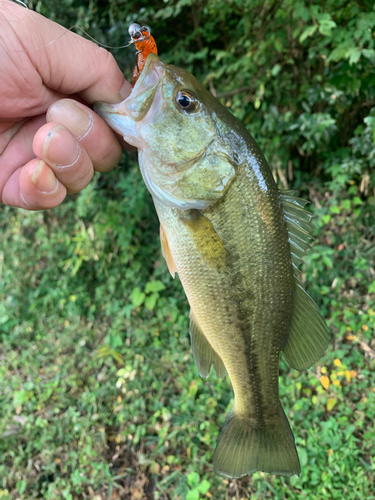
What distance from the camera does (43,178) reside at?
127 cm

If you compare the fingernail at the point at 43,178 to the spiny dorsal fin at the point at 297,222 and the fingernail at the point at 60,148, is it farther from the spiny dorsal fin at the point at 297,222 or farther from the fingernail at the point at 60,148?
the spiny dorsal fin at the point at 297,222

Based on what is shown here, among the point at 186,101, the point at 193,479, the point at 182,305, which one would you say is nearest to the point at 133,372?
the point at 182,305

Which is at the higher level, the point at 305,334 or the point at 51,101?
the point at 51,101

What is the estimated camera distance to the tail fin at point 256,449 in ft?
4.42

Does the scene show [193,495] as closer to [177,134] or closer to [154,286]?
[154,286]

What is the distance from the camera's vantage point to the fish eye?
45.6 inches

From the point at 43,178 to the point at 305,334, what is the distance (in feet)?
4.31

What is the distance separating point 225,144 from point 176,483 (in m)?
2.50

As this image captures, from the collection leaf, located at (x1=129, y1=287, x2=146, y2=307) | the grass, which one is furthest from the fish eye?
leaf, located at (x1=129, y1=287, x2=146, y2=307)

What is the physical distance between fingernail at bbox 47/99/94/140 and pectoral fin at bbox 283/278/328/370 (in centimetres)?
112

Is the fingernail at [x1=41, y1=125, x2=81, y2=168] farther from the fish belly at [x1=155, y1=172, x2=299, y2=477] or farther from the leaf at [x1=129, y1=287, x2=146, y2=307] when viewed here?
the leaf at [x1=129, y1=287, x2=146, y2=307]

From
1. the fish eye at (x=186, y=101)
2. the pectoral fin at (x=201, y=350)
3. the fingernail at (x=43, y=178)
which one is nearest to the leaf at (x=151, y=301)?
the pectoral fin at (x=201, y=350)

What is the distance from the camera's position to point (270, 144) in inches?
117

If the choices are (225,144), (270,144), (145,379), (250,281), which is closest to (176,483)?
(145,379)
